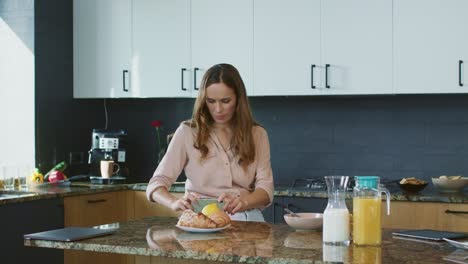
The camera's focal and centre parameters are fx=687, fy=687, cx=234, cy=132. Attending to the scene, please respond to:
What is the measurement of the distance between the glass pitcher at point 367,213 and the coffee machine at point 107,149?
9.47ft

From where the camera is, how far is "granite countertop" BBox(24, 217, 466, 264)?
6.45 ft

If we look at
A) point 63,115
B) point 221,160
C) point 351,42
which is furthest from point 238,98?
point 63,115

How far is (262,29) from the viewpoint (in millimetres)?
4254

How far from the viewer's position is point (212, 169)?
2.90 metres

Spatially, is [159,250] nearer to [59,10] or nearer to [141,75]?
[141,75]

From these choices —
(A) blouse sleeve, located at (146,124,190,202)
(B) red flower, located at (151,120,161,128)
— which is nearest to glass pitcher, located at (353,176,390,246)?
(A) blouse sleeve, located at (146,124,190,202)

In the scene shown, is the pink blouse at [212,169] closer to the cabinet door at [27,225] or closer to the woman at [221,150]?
the woman at [221,150]

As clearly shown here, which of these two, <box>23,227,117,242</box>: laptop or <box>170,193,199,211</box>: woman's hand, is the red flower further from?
<box>23,227,117,242</box>: laptop

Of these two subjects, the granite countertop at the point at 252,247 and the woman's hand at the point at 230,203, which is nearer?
the granite countertop at the point at 252,247

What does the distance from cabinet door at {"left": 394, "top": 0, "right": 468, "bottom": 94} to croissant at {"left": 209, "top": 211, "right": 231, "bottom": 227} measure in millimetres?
1885

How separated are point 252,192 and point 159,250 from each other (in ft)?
2.89

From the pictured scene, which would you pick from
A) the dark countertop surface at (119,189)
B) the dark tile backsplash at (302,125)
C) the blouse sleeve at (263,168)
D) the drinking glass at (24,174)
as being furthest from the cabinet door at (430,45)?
the drinking glass at (24,174)

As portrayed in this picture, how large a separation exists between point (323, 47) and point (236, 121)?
4.41 ft

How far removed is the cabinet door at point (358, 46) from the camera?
397cm
